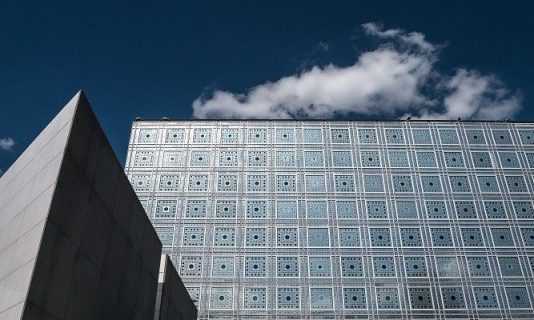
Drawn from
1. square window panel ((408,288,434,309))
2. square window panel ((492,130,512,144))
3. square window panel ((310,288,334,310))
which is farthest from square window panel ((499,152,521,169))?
square window panel ((310,288,334,310))

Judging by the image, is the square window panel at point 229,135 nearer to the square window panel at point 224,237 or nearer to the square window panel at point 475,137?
the square window panel at point 224,237

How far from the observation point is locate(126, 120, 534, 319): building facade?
71.5 feet

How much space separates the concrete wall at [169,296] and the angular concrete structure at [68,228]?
1.92 metres

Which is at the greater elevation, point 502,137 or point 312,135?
point 312,135

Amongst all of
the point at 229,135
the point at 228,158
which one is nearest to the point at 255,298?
the point at 228,158

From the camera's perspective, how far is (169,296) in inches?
485

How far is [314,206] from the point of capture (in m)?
24.1

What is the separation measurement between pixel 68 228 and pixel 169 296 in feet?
19.4

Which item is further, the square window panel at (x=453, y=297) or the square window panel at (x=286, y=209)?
the square window panel at (x=286, y=209)

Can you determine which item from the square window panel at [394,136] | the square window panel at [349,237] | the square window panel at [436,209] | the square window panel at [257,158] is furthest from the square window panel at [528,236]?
the square window panel at [257,158]

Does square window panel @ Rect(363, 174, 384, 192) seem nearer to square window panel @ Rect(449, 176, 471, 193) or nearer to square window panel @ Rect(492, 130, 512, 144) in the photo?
square window panel @ Rect(449, 176, 471, 193)

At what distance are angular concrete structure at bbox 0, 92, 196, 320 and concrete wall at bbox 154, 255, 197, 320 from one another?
192cm

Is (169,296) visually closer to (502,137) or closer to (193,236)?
(193,236)

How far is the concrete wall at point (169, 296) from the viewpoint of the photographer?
1160cm
